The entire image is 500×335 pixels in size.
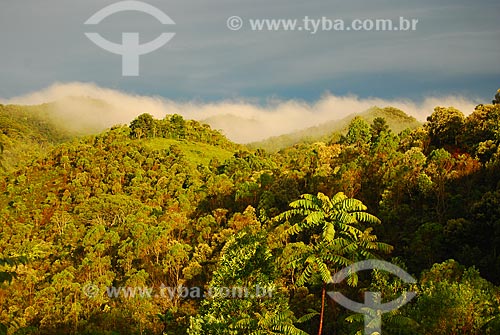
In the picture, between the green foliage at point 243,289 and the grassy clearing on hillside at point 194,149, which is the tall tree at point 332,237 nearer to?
the green foliage at point 243,289

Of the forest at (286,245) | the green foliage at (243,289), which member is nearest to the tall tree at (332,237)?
the forest at (286,245)

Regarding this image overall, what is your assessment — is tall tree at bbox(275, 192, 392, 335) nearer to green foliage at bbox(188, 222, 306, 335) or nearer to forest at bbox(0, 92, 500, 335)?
forest at bbox(0, 92, 500, 335)

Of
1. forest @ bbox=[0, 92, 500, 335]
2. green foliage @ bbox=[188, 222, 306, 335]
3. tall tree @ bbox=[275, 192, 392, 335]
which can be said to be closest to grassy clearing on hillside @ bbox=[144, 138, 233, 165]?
forest @ bbox=[0, 92, 500, 335]

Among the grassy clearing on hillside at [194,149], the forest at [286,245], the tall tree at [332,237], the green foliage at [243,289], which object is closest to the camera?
the tall tree at [332,237]

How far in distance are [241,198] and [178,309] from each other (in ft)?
76.8

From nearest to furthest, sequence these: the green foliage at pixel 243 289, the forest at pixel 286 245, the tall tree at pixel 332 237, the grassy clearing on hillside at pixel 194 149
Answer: the tall tree at pixel 332 237 → the forest at pixel 286 245 → the green foliage at pixel 243 289 → the grassy clearing on hillside at pixel 194 149

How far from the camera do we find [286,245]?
1433 inches

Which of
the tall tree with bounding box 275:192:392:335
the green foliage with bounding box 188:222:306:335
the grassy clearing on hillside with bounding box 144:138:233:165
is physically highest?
the grassy clearing on hillside with bounding box 144:138:233:165

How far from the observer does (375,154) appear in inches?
1989

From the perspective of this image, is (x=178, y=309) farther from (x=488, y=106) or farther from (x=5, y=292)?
(x=488, y=106)

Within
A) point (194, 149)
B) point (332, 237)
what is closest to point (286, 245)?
point (332, 237)

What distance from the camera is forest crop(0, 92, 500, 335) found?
18.9 m

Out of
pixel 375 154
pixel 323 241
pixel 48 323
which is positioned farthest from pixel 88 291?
pixel 323 241

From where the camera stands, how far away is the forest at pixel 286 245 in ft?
62.1
